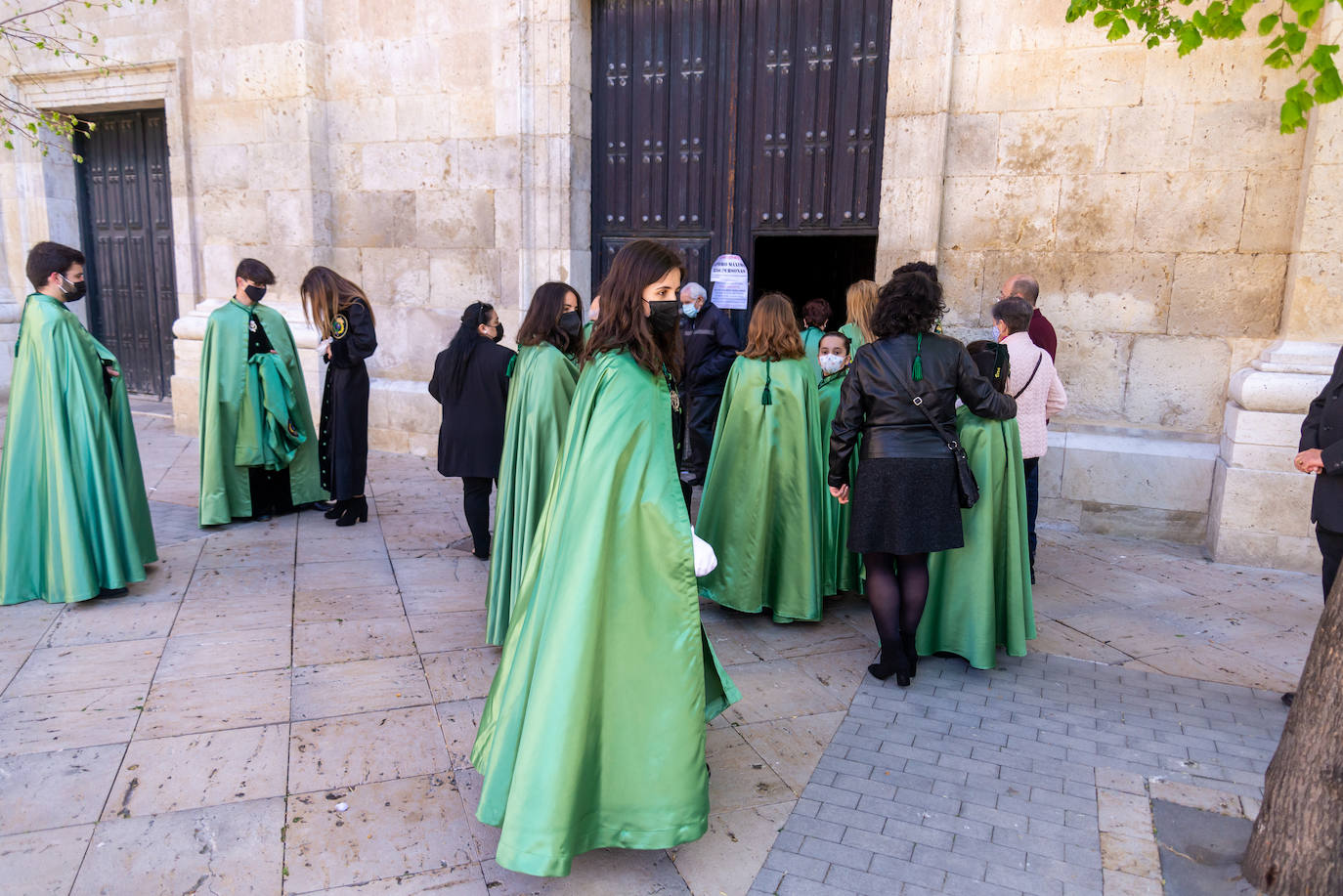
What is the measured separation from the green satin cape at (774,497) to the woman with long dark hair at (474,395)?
141 cm

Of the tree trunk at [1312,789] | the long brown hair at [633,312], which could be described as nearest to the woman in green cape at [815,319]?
the long brown hair at [633,312]

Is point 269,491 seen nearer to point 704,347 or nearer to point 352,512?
point 352,512

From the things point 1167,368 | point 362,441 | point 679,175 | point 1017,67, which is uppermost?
point 1017,67

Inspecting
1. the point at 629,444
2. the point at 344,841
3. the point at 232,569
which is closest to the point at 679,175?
the point at 232,569

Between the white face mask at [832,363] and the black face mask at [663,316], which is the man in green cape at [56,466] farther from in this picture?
the white face mask at [832,363]

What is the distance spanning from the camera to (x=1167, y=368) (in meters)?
6.27

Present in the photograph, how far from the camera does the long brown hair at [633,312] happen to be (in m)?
2.77

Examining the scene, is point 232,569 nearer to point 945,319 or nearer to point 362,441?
point 362,441

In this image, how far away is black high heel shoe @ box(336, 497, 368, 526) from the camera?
6504 mm

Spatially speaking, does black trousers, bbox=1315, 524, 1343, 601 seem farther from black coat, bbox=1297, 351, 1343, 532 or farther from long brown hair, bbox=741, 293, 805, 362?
long brown hair, bbox=741, 293, 805, 362

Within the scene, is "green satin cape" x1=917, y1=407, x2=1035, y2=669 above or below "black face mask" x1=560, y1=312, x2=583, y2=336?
below

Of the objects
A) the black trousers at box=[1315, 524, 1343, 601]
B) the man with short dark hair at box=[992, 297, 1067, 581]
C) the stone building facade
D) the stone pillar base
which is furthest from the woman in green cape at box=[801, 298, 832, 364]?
the black trousers at box=[1315, 524, 1343, 601]

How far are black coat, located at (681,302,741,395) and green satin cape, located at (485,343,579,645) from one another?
2823 millimetres

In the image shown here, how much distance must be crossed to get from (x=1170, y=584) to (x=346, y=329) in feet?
17.6
